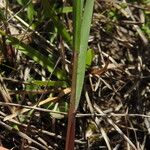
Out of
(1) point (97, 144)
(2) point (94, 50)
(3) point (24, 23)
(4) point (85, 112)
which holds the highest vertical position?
(3) point (24, 23)

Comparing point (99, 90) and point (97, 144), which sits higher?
point (99, 90)

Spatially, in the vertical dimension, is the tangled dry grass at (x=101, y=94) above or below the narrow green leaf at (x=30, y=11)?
below

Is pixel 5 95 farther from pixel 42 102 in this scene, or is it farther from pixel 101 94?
pixel 101 94

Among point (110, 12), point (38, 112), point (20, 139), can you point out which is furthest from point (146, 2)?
point (20, 139)

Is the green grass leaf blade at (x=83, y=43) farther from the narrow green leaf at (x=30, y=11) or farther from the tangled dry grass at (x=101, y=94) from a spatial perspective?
the narrow green leaf at (x=30, y=11)

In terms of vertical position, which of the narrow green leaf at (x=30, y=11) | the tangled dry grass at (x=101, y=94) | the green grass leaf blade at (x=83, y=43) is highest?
the narrow green leaf at (x=30, y=11)

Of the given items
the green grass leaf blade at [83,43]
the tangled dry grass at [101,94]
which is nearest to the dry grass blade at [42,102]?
the tangled dry grass at [101,94]

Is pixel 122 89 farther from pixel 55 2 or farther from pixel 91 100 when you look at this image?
pixel 55 2

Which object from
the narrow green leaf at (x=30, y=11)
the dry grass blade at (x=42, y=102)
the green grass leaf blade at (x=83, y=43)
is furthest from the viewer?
the narrow green leaf at (x=30, y=11)

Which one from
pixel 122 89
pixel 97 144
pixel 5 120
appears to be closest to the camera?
pixel 5 120

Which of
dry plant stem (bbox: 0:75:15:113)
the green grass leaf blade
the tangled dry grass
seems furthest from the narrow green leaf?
the green grass leaf blade

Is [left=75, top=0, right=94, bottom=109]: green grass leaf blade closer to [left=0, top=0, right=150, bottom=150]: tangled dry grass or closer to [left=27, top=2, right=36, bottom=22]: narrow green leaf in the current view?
[left=0, top=0, right=150, bottom=150]: tangled dry grass
